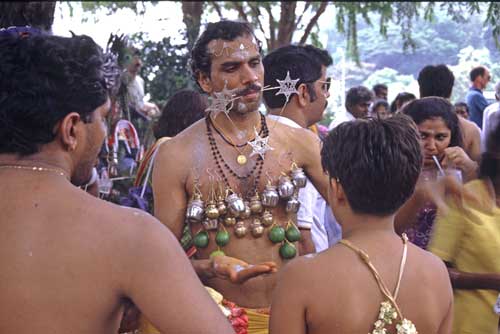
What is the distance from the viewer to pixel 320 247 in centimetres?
427

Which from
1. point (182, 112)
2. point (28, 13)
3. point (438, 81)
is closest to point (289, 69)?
point (182, 112)

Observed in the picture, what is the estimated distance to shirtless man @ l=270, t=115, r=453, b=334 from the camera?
2297 mm

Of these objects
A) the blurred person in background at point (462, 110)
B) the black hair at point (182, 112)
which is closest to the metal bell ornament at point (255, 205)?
the black hair at point (182, 112)

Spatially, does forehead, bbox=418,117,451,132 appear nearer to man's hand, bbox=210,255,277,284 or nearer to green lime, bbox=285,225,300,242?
green lime, bbox=285,225,300,242

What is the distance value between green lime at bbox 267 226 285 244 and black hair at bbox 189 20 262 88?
89 centimetres

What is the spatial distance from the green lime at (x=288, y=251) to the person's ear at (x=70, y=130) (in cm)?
170

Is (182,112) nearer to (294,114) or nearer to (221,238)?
(294,114)

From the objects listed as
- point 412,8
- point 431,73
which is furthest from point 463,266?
point 412,8

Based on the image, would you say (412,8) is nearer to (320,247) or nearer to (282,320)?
(320,247)

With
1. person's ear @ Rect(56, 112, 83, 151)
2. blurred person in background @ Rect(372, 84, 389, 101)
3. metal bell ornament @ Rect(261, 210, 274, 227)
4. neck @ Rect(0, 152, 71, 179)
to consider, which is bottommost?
blurred person in background @ Rect(372, 84, 389, 101)

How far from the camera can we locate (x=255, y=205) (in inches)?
135

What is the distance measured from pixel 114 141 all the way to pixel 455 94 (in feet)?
48.3

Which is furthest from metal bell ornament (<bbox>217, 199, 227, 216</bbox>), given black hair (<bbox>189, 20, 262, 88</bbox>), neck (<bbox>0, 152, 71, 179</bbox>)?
neck (<bbox>0, 152, 71, 179</bbox>)

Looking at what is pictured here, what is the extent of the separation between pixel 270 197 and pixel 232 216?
208 millimetres
